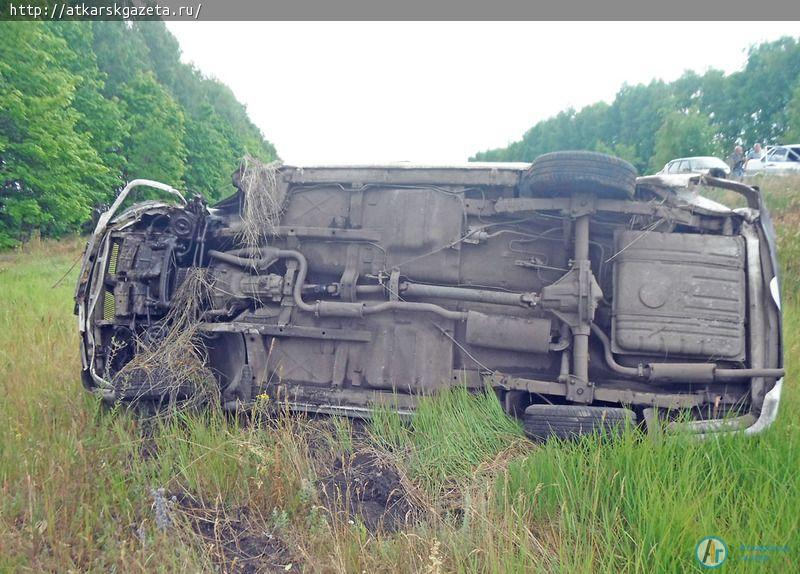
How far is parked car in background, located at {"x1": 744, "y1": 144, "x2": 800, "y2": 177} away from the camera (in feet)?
53.5

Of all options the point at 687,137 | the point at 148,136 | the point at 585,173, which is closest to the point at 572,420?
the point at 585,173

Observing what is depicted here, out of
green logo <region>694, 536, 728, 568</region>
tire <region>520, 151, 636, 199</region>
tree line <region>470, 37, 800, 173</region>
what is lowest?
green logo <region>694, 536, 728, 568</region>

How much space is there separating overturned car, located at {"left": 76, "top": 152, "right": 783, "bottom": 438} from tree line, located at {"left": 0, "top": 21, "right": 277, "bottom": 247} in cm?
320

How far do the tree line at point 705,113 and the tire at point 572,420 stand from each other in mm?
25538

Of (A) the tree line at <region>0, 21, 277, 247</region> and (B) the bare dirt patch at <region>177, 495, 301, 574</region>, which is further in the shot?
(A) the tree line at <region>0, 21, 277, 247</region>

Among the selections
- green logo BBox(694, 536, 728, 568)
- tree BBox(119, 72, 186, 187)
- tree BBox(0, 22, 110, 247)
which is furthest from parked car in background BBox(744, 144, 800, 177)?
tree BBox(119, 72, 186, 187)

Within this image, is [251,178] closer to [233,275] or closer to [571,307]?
[233,275]

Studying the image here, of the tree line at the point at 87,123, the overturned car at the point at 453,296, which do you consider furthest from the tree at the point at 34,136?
the overturned car at the point at 453,296

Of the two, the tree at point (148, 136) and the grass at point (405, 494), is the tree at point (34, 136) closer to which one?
the tree at point (148, 136)

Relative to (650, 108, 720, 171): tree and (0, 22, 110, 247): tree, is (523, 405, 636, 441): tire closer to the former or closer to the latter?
(0, 22, 110, 247): tree

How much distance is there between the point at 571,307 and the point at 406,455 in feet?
4.86

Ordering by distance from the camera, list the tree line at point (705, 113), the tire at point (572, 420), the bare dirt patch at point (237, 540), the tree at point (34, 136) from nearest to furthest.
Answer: the bare dirt patch at point (237, 540)
the tire at point (572, 420)
the tree at point (34, 136)
the tree line at point (705, 113)

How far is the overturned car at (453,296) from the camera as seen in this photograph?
3.24 meters

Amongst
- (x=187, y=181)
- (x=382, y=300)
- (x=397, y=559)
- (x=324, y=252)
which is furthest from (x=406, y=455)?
(x=187, y=181)
